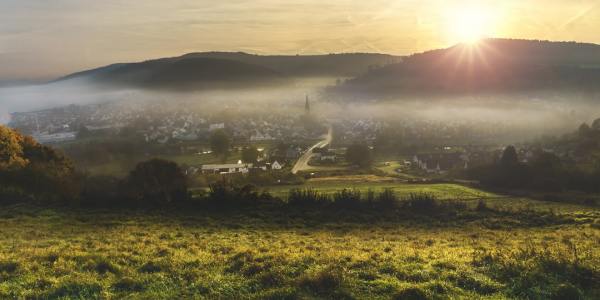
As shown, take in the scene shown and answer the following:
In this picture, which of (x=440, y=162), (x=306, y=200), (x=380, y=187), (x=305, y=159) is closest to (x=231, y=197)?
(x=306, y=200)

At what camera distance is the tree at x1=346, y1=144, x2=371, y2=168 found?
81562 millimetres

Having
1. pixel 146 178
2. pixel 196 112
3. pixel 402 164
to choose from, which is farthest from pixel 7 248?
pixel 196 112

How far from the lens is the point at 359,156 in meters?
82.9

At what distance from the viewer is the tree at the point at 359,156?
3211 inches

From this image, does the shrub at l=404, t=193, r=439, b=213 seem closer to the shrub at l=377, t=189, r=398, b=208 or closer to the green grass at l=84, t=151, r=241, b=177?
the shrub at l=377, t=189, r=398, b=208

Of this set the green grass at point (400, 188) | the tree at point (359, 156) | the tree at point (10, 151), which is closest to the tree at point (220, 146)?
the tree at point (359, 156)

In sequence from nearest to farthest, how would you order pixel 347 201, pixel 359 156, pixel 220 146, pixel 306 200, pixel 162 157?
pixel 306 200, pixel 347 201, pixel 162 157, pixel 359 156, pixel 220 146

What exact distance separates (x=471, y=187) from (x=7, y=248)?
54.2 metres

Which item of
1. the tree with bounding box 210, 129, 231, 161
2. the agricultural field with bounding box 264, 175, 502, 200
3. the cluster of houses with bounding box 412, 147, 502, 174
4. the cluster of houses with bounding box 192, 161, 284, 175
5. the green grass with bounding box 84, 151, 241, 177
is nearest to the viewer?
the agricultural field with bounding box 264, 175, 502, 200

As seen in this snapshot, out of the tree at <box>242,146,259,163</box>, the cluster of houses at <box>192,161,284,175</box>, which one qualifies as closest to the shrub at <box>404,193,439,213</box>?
the cluster of houses at <box>192,161,284,175</box>

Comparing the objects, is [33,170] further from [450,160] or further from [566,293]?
[450,160]

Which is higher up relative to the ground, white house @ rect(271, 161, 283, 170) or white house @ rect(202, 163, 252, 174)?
white house @ rect(202, 163, 252, 174)

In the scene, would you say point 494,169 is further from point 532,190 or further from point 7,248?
point 7,248

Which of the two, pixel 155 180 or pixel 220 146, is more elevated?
pixel 155 180
